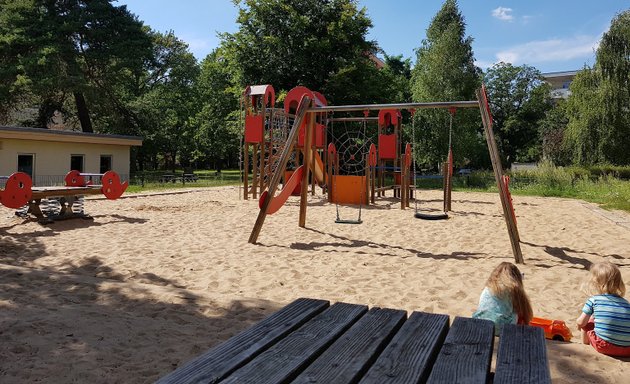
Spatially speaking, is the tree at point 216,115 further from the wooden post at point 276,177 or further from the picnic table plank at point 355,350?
the picnic table plank at point 355,350

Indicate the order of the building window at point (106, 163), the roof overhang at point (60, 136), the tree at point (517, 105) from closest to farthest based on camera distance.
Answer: the roof overhang at point (60, 136) → the building window at point (106, 163) → the tree at point (517, 105)

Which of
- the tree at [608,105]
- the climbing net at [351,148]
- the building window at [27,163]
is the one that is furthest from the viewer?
the tree at [608,105]

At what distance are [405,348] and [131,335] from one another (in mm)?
2776

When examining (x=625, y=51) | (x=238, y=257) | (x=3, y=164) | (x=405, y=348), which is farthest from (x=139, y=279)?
(x=625, y=51)

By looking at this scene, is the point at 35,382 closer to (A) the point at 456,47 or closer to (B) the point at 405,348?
(B) the point at 405,348

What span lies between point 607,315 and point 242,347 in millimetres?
2971

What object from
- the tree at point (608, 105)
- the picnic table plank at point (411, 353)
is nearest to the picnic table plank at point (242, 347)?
the picnic table plank at point (411, 353)

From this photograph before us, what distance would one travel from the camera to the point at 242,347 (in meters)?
1.77

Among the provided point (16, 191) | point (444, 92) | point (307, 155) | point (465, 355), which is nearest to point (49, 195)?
point (16, 191)

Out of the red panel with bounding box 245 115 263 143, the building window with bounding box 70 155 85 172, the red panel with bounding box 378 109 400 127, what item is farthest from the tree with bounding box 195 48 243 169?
the red panel with bounding box 378 109 400 127

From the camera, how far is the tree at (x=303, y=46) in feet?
91.5

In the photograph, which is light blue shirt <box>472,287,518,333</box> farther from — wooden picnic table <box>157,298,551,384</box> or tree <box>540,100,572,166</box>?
tree <box>540,100,572,166</box>

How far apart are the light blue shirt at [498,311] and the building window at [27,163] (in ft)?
81.7

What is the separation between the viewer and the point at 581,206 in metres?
15.3
